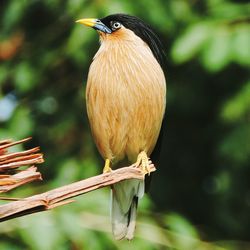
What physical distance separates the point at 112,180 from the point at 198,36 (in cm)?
288

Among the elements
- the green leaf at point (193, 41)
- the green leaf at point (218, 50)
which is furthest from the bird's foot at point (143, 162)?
the green leaf at point (193, 41)

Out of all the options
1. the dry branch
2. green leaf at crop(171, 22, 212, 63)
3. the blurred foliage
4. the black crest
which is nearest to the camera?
the dry branch

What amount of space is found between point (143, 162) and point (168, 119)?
410cm

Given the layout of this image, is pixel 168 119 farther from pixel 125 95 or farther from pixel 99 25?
pixel 125 95

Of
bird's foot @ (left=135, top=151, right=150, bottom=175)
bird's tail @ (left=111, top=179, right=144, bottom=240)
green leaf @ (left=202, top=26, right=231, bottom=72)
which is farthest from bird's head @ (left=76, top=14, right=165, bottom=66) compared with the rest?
green leaf @ (left=202, top=26, right=231, bottom=72)

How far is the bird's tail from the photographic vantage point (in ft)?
18.8

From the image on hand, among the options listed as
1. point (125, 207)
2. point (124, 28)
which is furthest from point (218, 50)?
point (125, 207)

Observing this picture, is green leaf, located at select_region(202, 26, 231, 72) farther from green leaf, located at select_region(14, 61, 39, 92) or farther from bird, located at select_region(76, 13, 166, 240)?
green leaf, located at select_region(14, 61, 39, 92)

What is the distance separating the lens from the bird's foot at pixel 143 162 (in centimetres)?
516

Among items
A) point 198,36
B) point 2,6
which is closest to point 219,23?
point 198,36

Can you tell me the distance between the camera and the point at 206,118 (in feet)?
30.7

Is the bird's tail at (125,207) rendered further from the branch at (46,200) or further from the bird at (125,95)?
the branch at (46,200)

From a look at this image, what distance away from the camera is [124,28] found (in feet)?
18.4

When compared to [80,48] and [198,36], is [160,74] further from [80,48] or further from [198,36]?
[80,48]
